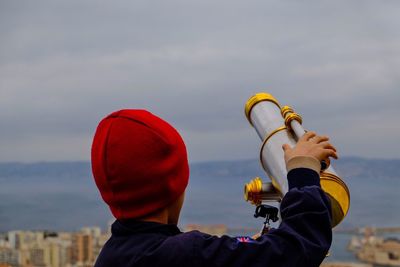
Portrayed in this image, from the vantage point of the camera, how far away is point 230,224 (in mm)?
34125

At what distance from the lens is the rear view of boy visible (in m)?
0.79

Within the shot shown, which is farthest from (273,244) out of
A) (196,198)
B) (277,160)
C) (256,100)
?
(196,198)

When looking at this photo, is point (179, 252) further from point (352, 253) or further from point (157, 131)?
point (352, 253)

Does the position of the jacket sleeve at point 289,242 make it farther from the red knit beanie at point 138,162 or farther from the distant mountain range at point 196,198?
the distant mountain range at point 196,198

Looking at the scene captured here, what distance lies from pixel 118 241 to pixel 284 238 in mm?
223

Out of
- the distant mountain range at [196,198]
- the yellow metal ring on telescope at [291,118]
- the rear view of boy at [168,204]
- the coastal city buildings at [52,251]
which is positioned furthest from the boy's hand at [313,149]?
the distant mountain range at [196,198]

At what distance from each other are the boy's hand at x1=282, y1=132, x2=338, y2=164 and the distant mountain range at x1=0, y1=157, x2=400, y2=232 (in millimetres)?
31611

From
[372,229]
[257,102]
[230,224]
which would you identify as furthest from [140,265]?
[372,229]

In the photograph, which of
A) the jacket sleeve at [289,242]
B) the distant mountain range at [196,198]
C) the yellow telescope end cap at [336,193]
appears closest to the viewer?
the jacket sleeve at [289,242]

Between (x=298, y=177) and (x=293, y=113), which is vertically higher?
(x=293, y=113)

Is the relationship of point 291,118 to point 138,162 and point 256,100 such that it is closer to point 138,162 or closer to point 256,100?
point 256,100

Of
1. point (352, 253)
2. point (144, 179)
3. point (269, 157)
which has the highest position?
point (352, 253)

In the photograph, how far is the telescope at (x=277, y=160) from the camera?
930 millimetres

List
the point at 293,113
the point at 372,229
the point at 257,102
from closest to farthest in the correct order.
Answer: the point at 293,113 → the point at 257,102 → the point at 372,229
